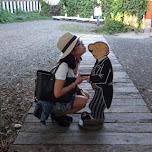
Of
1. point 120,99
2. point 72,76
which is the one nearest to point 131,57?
point 120,99

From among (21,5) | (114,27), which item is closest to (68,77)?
(114,27)

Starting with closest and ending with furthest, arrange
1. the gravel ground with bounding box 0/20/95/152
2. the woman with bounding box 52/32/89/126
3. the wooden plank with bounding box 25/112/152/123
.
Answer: the woman with bounding box 52/32/89/126
the wooden plank with bounding box 25/112/152/123
the gravel ground with bounding box 0/20/95/152

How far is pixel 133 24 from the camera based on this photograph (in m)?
11.4

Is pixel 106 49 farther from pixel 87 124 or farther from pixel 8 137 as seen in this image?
pixel 8 137

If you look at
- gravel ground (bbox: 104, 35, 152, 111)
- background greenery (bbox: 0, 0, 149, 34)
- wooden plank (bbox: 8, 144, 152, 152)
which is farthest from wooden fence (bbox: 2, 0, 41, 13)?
wooden plank (bbox: 8, 144, 152, 152)

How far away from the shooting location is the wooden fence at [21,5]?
586 inches

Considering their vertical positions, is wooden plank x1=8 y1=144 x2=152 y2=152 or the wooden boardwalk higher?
the wooden boardwalk

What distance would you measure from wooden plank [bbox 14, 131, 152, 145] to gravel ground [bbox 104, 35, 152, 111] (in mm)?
1080

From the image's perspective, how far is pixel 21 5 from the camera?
16016 mm

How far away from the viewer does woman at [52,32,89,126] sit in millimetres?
2102

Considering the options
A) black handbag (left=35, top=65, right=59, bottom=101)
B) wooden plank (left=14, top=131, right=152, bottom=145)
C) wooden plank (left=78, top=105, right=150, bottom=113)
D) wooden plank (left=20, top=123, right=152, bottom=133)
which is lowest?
wooden plank (left=14, top=131, right=152, bottom=145)

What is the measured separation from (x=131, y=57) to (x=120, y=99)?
3303 millimetres

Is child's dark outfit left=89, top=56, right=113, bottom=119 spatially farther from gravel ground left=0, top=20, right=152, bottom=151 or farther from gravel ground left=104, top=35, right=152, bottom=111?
gravel ground left=104, top=35, right=152, bottom=111

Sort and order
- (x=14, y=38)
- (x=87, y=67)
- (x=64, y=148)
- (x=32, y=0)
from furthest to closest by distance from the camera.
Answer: (x=32, y=0), (x=14, y=38), (x=87, y=67), (x=64, y=148)
